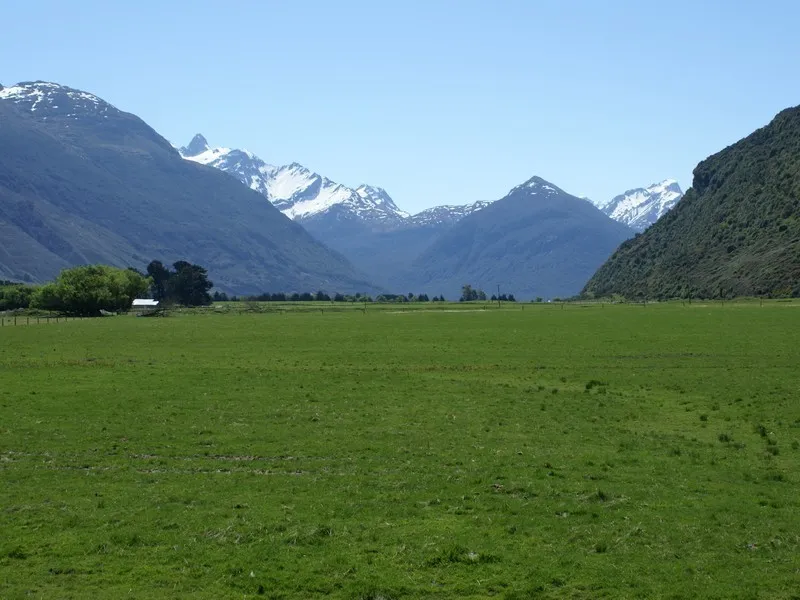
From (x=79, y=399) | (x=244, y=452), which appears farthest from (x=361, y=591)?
(x=79, y=399)

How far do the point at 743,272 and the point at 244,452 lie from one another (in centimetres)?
18977

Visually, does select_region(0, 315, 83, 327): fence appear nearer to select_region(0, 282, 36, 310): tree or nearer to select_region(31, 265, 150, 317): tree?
select_region(31, 265, 150, 317): tree

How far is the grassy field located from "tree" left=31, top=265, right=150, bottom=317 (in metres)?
105

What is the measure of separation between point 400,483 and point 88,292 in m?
135

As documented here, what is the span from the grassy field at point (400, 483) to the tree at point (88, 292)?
10458 cm

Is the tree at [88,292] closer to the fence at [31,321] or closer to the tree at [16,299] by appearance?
the fence at [31,321]

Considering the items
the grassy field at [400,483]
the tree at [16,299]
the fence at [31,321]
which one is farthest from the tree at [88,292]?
the grassy field at [400,483]

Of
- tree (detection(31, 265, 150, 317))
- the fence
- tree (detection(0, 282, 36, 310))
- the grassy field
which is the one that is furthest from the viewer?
tree (detection(0, 282, 36, 310))

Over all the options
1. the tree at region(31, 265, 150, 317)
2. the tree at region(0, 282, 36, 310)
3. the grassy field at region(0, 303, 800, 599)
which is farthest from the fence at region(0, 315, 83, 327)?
the grassy field at region(0, 303, 800, 599)

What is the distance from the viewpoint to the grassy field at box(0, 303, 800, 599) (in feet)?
52.4

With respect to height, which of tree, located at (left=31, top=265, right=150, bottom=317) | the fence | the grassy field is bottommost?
the grassy field

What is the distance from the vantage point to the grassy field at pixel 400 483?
16.0 m

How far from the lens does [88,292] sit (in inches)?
5763

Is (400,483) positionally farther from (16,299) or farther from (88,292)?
(16,299)
